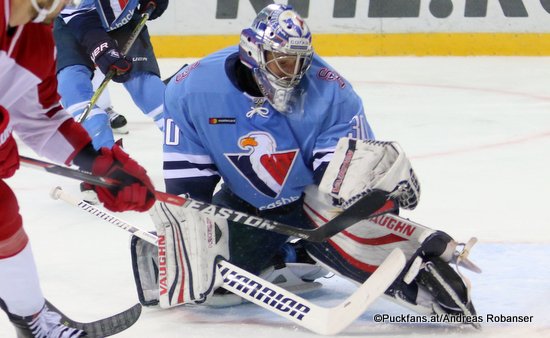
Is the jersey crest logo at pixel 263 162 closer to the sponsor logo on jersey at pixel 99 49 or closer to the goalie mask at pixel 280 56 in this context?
the goalie mask at pixel 280 56

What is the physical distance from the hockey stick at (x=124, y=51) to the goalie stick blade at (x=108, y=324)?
1.71 meters

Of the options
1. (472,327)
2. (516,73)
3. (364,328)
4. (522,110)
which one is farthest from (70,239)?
(516,73)

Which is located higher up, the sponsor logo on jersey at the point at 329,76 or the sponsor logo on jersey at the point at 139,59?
the sponsor logo on jersey at the point at 329,76

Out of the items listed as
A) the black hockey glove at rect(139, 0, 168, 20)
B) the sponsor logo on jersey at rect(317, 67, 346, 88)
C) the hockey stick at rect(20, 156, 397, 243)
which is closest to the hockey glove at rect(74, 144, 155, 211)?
the hockey stick at rect(20, 156, 397, 243)

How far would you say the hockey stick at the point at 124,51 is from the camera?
3.95 m

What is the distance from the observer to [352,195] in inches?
94.3

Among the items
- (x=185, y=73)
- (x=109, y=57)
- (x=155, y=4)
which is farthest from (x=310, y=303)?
(x=155, y=4)

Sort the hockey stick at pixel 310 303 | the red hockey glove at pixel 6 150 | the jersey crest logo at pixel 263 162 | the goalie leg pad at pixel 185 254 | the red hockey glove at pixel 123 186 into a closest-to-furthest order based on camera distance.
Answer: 1. the red hockey glove at pixel 6 150
2. the red hockey glove at pixel 123 186
3. the hockey stick at pixel 310 303
4. the goalie leg pad at pixel 185 254
5. the jersey crest logo at pixel 263 162

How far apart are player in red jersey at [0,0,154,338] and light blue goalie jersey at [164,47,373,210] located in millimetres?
455

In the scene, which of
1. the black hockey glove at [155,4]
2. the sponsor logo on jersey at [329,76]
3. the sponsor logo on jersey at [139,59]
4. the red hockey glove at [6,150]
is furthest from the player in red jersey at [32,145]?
the black hockey glove at [155,4]

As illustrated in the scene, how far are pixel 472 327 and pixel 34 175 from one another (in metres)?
2.33

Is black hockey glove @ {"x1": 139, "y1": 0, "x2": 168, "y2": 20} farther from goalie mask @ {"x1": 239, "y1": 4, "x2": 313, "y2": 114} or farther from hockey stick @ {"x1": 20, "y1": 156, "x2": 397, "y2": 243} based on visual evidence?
hockey stick @ {"x1": 20, "y1": 156, "x2": 397, "y2": 243}

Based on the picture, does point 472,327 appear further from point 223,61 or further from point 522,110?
point 522,110

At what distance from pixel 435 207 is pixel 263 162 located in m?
1.13
